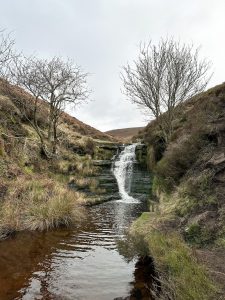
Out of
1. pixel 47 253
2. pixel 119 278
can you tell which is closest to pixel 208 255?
pixel 119 278

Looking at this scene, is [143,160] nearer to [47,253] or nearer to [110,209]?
[110,209]

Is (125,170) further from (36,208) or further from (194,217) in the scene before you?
(194,217)

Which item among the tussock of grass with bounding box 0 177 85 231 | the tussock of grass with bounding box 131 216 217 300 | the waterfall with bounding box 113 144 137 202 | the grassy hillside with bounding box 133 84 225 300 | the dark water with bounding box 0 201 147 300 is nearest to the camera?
the tussock of grass with bounding box 131 216 217 300

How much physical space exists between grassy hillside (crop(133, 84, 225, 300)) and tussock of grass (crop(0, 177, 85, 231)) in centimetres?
324

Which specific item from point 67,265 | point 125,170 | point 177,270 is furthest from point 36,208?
point 125,170

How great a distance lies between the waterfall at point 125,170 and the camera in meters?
20.5

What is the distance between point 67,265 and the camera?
7.95m

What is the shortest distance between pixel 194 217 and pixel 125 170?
16217 millimetres

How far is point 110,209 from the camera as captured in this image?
15.9 m

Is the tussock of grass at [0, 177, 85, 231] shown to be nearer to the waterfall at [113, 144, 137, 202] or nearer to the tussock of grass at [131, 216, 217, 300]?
the tussock of grass at [131, 216, 217, 300]

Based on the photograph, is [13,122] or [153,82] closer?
[153,82]

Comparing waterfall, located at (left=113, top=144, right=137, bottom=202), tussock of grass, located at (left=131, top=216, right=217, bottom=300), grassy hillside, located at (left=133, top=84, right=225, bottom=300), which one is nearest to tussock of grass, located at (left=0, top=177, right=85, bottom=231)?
grassy hillside, located at (left=133, top=84, right=225, bottom=300)

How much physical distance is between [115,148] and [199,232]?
20.9 meters

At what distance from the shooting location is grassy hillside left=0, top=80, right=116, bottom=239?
36.2 feet
